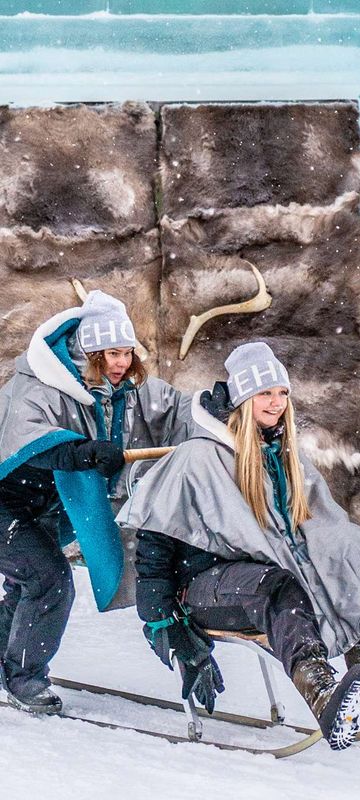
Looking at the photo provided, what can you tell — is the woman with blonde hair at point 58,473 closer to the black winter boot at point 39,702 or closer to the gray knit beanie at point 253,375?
the black winter boot at point 39,702

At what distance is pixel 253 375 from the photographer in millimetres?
2734

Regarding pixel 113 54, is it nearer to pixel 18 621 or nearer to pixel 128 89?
pixel 128 89

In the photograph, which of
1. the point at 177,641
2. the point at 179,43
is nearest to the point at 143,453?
the point at 177,641

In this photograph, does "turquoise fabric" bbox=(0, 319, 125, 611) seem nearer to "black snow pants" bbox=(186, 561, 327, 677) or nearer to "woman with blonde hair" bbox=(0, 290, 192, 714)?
"woman with blonde hair" bbox=(0, 290, 192, 714)

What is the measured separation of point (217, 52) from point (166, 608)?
331cm

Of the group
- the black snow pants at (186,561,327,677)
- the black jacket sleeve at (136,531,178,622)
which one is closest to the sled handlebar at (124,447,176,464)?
the black jacket sleeve at (136,531,178,622)

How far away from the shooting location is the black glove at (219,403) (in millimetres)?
2783

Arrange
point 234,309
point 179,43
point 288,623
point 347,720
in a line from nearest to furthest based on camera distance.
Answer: point 347,720, point 288,623, point 179,43, point 234,309

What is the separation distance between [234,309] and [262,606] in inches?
114

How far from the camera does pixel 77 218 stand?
512 centimetres

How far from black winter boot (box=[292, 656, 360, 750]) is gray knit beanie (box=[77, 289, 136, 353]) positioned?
4.01ft

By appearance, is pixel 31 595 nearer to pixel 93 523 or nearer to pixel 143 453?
pixel 93 523

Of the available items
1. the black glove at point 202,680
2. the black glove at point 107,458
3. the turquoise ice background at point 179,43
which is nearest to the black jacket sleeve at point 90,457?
the black glove at point 107,458

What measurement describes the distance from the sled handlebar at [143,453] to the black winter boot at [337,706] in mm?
912
